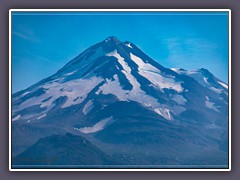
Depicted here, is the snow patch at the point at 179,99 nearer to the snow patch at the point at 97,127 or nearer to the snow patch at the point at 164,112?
the snow patch at the point at 164,112

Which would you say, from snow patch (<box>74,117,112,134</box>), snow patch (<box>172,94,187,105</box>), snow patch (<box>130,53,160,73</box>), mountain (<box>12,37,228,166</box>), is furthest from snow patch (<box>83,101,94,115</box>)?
snow patch (<box>172,94,187,105</box>)

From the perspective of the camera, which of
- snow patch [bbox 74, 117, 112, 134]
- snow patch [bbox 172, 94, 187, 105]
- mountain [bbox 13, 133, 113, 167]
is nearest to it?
mountain [bbox 13, 133, 113, 167]

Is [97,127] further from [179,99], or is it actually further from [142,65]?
[179,99]

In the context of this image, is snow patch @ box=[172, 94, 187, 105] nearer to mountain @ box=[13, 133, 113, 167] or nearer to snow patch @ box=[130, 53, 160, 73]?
snow patch @ box=[130, 53, 160, 73]

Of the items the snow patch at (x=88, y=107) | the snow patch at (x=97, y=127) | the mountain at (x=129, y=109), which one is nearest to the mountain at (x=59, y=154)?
the mountain at (x=129, y=109)

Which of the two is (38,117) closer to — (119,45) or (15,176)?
(15,176)

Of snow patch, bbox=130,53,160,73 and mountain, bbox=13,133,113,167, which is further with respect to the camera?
snow patch, bbox=130,53,160,73

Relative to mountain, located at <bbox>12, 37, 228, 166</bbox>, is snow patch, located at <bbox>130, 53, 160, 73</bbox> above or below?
above
